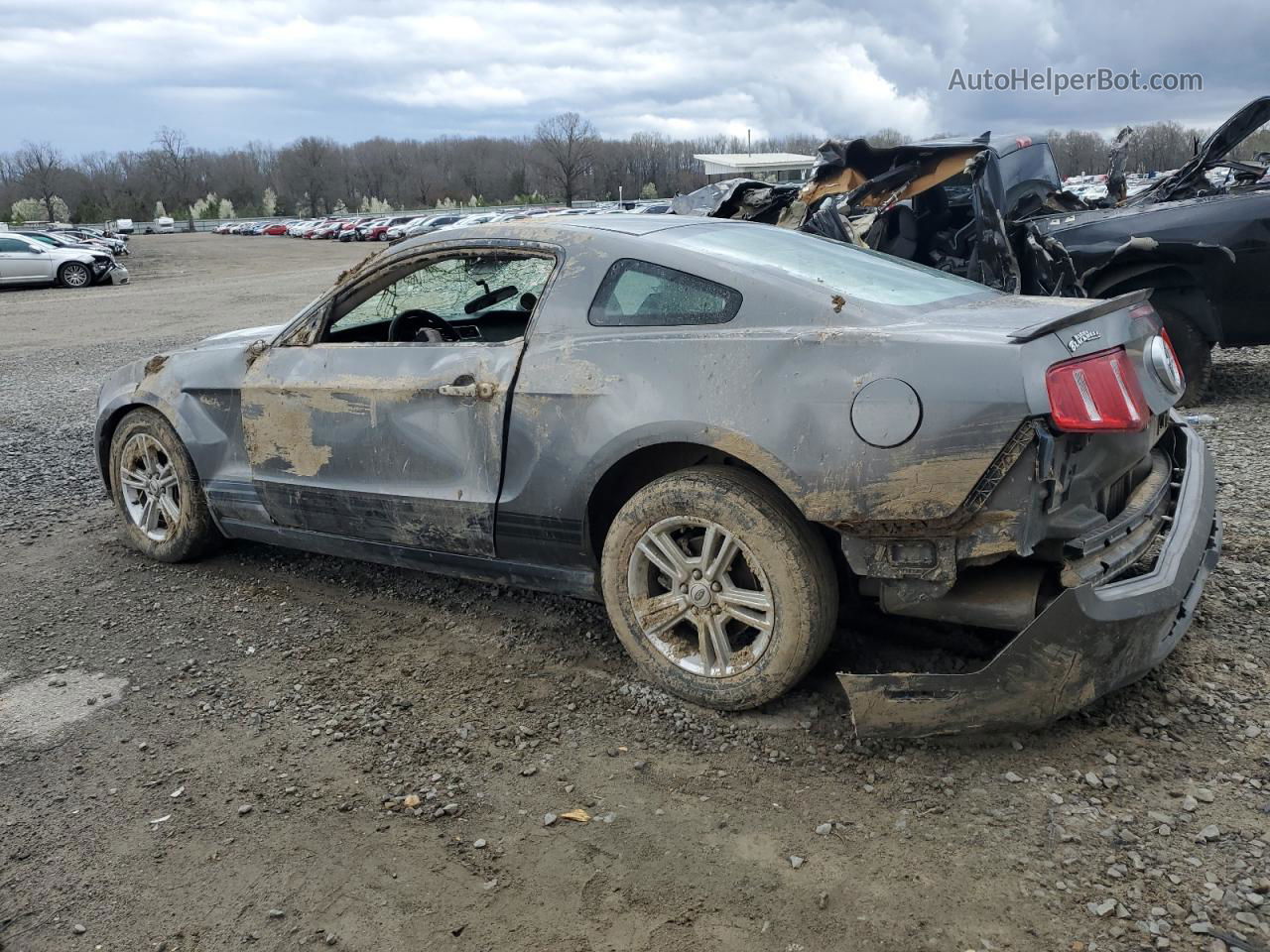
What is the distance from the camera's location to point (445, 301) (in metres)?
4.78

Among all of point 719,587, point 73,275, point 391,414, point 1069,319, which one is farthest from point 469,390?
point 73,275

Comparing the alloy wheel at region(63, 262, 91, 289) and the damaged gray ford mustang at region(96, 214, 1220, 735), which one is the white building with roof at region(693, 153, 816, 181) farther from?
the damaged gray ford mustang at region(96, 214, 1220, 735)

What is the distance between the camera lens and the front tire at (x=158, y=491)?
475cm

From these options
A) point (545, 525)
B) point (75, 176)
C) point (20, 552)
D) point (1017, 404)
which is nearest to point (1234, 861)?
point (1017, 404)

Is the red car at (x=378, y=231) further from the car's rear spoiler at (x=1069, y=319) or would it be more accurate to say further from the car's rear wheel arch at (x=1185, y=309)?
the car's rear spoiler at (x=1069, y=319)

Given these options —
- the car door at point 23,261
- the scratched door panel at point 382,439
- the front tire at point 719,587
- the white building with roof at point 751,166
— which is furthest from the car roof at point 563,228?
the white building with roof at point 751,166

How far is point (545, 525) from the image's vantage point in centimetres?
354

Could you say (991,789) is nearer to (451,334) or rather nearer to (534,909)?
(534,909)

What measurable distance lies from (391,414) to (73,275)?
85.8ft

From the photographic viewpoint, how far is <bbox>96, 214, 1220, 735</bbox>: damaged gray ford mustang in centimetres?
276

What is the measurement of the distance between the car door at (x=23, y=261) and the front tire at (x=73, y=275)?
0.85 ft

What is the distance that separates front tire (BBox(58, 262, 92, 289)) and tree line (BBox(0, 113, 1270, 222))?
245 feet

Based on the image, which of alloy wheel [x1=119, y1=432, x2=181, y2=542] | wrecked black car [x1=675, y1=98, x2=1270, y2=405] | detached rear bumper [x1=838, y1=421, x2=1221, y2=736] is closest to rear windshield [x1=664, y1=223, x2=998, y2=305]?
detached rear bumper [x1=838, y1=421, x2=1221, y2=736]

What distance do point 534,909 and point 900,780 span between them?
108cm
